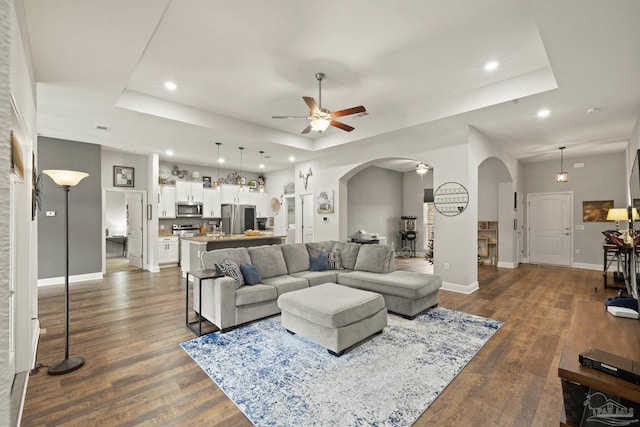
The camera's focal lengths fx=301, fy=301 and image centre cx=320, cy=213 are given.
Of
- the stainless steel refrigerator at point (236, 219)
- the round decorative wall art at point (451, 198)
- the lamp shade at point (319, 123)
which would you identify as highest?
the lamp shade at point (319, 123)

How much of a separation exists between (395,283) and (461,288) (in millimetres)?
1914

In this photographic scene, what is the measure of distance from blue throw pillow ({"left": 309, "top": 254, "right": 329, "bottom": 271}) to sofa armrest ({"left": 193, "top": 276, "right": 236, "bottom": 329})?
1550 millimetres

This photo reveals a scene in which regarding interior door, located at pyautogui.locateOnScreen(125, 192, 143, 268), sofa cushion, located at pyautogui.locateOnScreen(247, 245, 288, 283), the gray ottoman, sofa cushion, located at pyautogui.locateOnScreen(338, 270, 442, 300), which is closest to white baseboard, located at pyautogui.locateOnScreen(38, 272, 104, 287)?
interior door, located at pyautogui.locateOnScreen(125, 192, 143, 268)

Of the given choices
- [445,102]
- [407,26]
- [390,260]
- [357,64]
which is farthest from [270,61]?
[390,260]

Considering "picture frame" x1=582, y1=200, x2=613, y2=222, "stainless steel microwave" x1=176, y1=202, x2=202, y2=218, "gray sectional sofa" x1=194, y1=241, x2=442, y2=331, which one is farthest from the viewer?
"stainless steel microwave" x1=176, y1=202, x2=202, y2=218

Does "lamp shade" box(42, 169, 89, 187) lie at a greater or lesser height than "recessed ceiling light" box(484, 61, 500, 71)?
lesser

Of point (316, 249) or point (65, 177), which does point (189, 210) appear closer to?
point (316, 249)

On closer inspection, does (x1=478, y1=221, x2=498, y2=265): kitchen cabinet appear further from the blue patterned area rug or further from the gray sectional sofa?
the blue patterned area rug

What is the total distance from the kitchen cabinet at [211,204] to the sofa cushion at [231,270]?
199 inches

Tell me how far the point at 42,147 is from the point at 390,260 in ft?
21.6

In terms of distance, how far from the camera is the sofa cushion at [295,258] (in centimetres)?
458

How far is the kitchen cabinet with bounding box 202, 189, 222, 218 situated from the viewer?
834cm

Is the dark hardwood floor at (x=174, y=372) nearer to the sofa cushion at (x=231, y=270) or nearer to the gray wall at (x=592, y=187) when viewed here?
the sofa cushion at (x=231, y=270)

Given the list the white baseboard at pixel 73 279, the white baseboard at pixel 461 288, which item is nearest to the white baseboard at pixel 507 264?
the white baseboard at pixel 461 288
